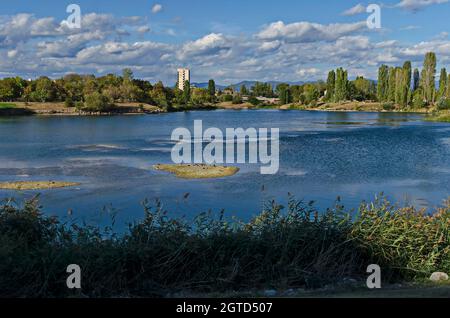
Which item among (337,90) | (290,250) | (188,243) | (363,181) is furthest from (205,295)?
(337,90)

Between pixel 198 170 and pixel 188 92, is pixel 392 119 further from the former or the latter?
pixel 188 92

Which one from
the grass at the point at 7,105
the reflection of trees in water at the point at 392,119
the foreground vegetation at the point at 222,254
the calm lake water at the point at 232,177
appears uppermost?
the grass at the point at 7,105

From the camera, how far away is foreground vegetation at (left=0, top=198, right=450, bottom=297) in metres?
8.53

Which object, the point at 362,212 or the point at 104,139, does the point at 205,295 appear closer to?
the point at 362,212

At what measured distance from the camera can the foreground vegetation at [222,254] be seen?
8.53 metres

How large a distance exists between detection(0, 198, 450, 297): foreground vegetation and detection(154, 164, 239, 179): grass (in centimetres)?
2117

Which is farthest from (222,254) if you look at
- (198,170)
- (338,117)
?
(338,117)

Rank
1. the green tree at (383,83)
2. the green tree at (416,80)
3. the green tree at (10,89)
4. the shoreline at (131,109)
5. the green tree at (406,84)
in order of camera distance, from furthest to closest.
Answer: the green tree at (416,80) → the green tree at (383,83) → the green tree at (10,89) → the green tree at (406,84) → the shoreline at (131,109)

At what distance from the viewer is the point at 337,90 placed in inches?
6073

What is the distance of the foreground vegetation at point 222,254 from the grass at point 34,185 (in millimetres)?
18180

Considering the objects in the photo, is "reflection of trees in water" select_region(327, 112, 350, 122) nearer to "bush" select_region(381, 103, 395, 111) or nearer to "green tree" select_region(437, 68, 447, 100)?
"bush" select_region(381, 103, 395, 111)

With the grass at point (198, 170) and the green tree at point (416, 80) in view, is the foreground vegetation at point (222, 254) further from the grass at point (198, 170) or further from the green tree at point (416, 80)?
the green tree at point (416, 80)

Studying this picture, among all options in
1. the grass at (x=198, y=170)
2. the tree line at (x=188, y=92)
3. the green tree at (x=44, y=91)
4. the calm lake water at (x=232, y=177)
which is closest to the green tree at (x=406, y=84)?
the tree line at (x=188, y=92)
